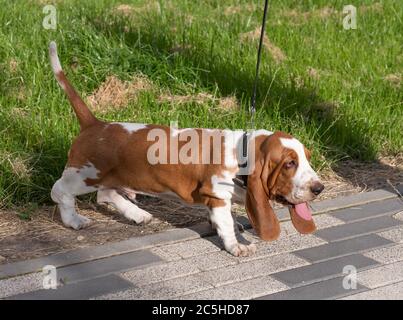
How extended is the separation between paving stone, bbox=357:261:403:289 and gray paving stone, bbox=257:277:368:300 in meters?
0.07

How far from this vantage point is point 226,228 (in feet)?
13.2

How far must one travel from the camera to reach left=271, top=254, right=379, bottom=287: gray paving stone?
370cm

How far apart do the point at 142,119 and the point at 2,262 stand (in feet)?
5.76

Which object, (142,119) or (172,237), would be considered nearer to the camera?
(172,237)

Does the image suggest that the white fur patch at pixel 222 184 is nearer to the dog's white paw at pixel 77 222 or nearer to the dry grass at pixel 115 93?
the dog's white paw at pixel 77 222

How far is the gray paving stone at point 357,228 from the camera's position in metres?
4.25

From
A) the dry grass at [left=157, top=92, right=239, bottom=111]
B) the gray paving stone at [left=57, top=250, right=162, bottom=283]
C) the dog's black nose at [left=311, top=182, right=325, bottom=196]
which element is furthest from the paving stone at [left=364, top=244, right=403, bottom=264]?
the dry grass at [left=157, top=92, right=239, bottom=111]

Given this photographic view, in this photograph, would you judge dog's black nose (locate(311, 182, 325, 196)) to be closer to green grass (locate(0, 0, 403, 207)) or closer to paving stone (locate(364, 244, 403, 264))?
paving stone (locate(364, 244, 403, 264))

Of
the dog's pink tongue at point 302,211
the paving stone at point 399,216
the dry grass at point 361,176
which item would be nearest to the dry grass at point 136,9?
the dry grass at point 361,176

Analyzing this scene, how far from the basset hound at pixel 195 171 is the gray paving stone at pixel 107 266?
0.38 metres

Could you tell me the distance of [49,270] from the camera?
12.3ft
